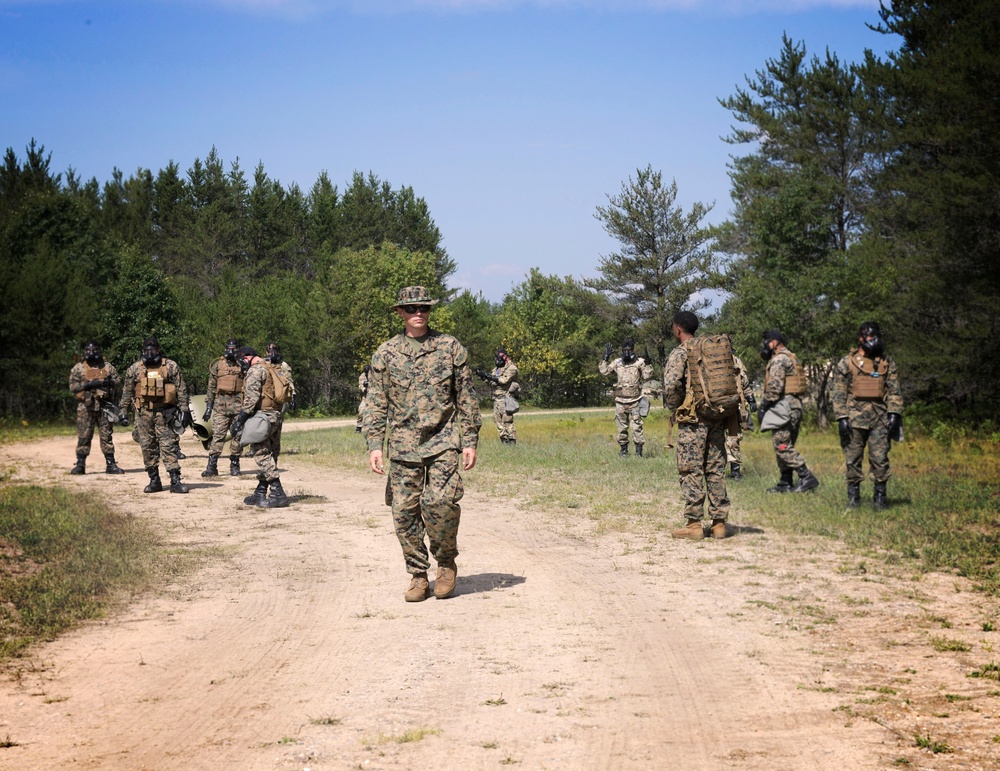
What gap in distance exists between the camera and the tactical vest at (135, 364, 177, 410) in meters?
15.5

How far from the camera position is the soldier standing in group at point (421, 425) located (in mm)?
8086

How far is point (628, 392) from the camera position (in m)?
20.6

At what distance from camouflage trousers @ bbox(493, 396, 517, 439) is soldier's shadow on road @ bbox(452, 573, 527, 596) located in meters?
14.6

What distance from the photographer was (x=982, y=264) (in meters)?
23.3

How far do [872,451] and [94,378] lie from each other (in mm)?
13696

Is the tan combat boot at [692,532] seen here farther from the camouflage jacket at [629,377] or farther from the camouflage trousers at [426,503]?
the camouflage jacket at [629,377]

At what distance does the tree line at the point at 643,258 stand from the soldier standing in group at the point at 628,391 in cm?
789

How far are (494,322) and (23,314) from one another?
3459 centimetres

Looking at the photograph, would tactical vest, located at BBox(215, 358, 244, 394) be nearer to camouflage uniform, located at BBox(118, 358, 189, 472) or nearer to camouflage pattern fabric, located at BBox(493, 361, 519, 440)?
camouflage uniform, located at BBox(118, 358, 189, 472)

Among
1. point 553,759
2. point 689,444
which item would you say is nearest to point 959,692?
point 553,759

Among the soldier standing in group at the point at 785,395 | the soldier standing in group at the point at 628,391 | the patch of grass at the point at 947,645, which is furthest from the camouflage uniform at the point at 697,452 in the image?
the soldier standing in group at the point at 628,391

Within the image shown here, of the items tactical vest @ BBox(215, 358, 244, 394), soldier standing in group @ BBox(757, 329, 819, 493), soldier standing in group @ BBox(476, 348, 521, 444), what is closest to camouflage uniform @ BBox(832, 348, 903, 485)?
soldier standing in group @ BBox(757, 329, 819, 493)

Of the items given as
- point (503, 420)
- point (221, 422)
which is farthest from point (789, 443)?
point (503, 420)

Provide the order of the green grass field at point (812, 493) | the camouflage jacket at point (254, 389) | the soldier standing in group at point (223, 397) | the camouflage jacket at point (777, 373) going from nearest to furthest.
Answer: the green grass field at point (812, 493) < the camouflage jacket at point (254, 389) < the camouflage jacket at point (777, 373) < the soldier standing in group at point (223, 397)
